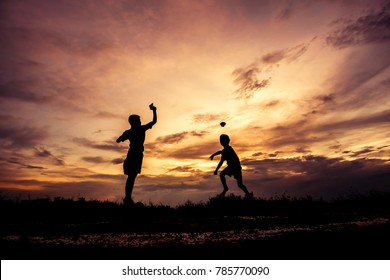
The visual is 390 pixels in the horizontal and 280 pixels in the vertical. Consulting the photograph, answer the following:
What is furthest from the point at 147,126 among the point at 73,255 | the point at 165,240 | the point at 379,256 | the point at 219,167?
the point at 379,256

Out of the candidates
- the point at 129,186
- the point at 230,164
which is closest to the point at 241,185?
the point at 230,164

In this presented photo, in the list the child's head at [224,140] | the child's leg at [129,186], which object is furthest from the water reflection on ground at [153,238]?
the child's head at [224,140]

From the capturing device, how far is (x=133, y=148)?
30.9 feet

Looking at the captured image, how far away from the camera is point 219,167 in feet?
41.7

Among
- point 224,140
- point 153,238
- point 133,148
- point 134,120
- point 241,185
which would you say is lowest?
point 153,238

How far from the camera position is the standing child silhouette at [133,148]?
929 centimetres

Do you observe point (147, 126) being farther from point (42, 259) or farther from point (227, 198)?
point (42, 259)

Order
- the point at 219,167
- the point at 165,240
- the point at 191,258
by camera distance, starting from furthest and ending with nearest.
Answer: the point at 219,167 → the point at 165,240 → the point at 191,258

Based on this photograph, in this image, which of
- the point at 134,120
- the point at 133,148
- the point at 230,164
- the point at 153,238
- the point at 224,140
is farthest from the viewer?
the point at 224,140

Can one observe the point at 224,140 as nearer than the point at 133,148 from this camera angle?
No

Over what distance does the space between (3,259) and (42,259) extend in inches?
15.6

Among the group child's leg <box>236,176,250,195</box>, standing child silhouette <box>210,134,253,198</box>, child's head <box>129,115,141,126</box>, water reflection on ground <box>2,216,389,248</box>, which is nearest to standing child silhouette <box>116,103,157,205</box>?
child's head <box>129,115,141,126</box>

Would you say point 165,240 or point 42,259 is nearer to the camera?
point 42,259

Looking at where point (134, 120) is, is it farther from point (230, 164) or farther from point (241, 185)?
point (241, 185)
